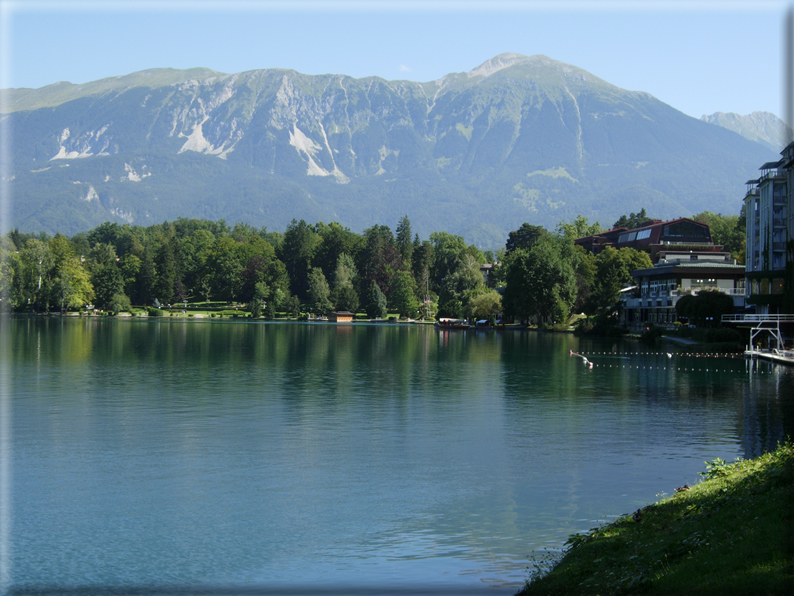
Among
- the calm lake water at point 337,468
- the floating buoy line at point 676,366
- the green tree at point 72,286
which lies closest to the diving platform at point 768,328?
the floating buoy line at point 676,366

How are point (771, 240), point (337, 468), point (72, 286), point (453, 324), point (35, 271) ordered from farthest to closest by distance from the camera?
1. point (72, 286)
2. point (35, 271)
3. point (453, 324)
4. point (771, 240)
5. point (337, 468)

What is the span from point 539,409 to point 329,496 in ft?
65.0

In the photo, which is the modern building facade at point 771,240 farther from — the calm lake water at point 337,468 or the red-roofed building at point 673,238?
the red-roofed building at point 673,238

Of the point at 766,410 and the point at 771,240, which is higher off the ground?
the point at 771,240

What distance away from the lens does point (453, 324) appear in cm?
16588

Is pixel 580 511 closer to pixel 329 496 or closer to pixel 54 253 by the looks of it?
pixel 329 496

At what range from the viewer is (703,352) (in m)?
79.6

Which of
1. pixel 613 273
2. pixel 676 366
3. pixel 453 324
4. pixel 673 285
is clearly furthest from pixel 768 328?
pixel 453 324

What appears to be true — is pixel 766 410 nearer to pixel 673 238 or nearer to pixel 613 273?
pixel 613 273

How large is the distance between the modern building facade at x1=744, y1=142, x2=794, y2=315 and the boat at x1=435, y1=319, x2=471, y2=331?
6556 centimetres

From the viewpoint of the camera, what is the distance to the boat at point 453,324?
158 m

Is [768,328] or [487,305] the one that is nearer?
[768,328]

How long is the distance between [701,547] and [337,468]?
1501 cm

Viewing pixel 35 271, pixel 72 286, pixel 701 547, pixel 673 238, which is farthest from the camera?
pixel 72 286
